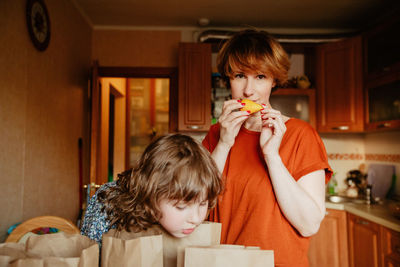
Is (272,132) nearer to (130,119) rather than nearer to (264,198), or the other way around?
(264,198)

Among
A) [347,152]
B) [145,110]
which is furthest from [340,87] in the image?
[145,110]

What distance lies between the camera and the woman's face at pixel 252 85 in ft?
3.67

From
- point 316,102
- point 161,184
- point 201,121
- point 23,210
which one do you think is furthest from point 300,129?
point 316,102

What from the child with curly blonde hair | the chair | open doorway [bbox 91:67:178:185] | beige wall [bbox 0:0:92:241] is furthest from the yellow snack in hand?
open doorway [bbox 91:67:178:185]

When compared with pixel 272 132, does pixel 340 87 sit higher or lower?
higher

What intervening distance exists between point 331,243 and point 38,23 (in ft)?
10.8

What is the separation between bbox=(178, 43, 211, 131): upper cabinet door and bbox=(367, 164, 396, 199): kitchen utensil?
1.88 metres

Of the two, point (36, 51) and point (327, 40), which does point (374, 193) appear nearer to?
point (327, 40)

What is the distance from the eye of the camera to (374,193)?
3.21 meters

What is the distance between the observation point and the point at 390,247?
2254 millimetres

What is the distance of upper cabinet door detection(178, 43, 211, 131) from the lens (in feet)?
11.3

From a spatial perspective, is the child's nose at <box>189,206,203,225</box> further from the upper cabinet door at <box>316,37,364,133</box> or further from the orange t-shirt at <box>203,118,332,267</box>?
the upper cabinet door at <box>316,37,364,133</box>

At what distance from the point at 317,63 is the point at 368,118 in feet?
2.75

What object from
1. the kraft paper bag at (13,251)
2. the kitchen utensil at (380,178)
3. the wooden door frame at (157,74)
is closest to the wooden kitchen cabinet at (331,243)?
the kitchen utensil at (380,178)
